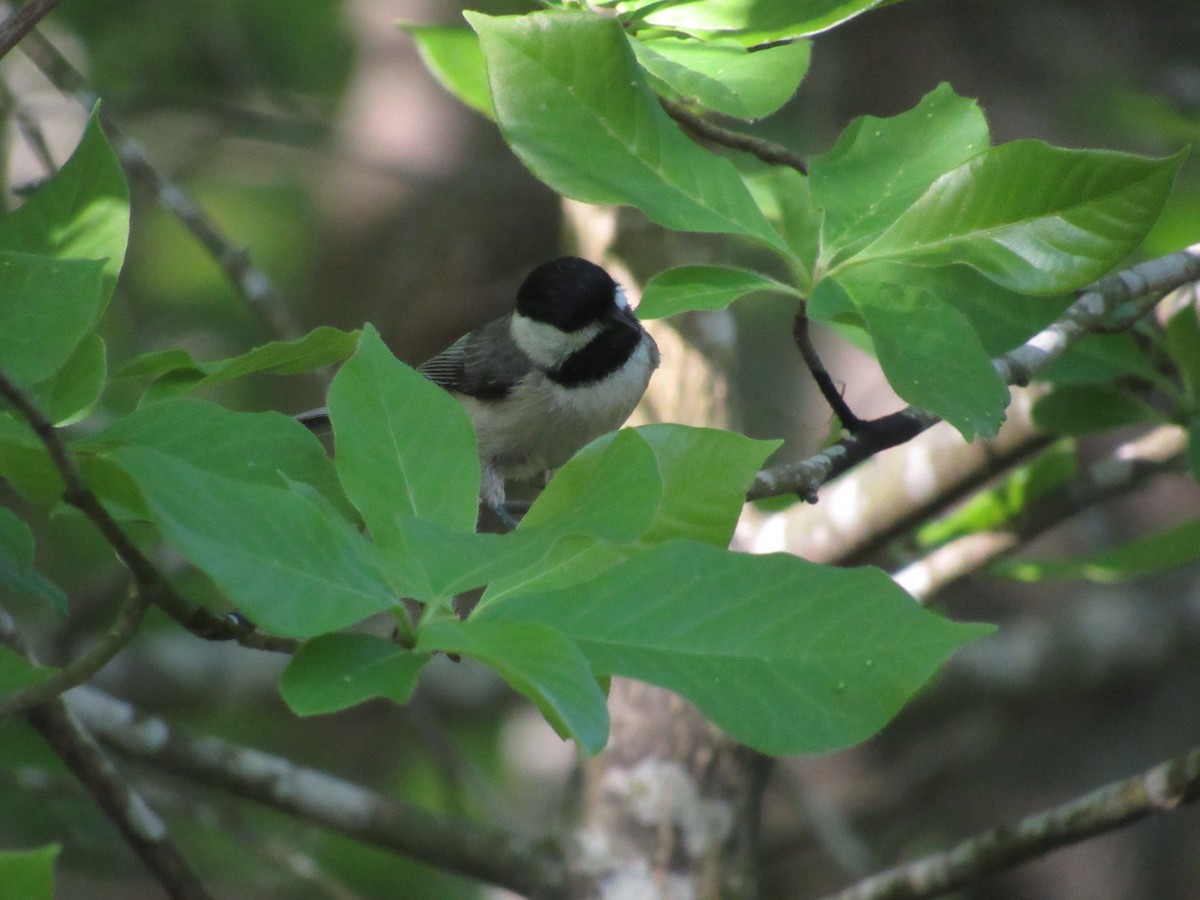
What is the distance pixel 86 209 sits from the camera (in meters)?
1.70

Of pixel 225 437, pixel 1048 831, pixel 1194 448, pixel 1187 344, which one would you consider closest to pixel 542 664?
pixel 225 437

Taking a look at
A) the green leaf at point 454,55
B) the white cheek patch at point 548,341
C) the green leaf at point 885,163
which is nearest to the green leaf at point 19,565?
the green leaf at point 885,163

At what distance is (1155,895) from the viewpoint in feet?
17.1

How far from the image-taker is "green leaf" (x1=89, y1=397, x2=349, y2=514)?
1.45 metres

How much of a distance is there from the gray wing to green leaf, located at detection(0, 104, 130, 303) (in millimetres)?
2204

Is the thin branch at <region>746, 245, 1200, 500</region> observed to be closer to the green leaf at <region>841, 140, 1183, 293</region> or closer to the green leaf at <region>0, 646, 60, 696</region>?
the green leaf at <region>841, 140, 1183, 293</region>

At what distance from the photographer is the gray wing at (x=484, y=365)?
391 cm

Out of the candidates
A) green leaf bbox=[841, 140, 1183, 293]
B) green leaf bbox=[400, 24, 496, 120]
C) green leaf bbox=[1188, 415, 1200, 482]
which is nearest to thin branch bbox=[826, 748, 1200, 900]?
green leaf bbox=[1188, 415, 1200, 482]

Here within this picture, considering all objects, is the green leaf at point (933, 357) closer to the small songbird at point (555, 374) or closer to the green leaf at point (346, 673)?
the green leaf at point (346, 673)

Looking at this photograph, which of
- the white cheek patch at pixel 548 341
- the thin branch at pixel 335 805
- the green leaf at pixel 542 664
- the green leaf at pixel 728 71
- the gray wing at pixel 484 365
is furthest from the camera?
the gray wing at pixel 484 365

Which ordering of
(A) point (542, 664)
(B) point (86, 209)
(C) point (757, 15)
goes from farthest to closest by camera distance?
(C) point (757, 15) → (B) point (86, 209) → (A) point (542, 664)

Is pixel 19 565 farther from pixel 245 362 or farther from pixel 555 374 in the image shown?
pixel 555 374

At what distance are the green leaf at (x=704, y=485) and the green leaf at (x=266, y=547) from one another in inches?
16.3

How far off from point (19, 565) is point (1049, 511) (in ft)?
8.00
